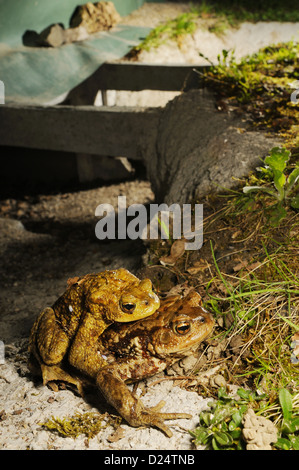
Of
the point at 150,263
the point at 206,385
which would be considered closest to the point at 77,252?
the point at 150,263

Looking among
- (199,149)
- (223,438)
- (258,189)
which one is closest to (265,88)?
(199,149)

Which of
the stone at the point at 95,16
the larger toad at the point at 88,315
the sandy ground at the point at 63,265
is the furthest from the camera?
the stone at the point at 95,16

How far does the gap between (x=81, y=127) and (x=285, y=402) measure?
4.93 meters

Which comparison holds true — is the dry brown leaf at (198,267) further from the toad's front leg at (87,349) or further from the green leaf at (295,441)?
the green leaf at (295,441)

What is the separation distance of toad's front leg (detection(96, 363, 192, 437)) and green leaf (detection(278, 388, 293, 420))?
0.46 meters

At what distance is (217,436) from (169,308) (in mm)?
695

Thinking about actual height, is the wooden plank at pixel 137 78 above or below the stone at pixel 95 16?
below

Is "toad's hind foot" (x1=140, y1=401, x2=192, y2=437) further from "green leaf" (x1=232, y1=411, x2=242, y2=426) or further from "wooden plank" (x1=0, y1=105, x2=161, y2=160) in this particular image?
"wooden plank" (x1=0, y1=105, x2=161, y2=160)

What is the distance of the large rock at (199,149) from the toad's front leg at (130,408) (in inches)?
76.1

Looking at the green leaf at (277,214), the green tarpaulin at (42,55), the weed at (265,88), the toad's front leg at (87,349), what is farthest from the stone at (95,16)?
the toad's front leg at (87,349)

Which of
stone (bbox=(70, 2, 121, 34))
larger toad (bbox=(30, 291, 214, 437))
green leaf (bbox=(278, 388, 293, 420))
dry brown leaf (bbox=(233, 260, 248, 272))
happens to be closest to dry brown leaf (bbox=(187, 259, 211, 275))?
dry brown leaf (bbox=(233, 260, 248, 272))

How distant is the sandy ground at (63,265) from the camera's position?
217 centimetres

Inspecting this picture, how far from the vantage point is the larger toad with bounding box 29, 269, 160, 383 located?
7.47ft

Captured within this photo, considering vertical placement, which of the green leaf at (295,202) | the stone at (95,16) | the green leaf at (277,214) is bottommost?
the green leaf at (277,214)
